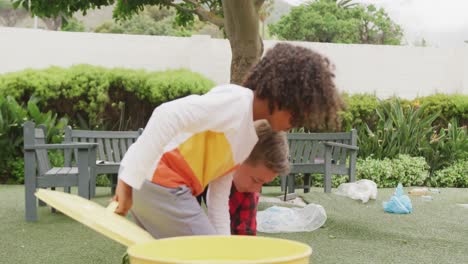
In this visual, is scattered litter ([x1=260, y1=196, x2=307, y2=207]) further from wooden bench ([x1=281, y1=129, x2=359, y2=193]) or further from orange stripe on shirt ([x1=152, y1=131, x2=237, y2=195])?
orange stripe on shirt ([x1=152, y1=131, x2=237, y2=195])

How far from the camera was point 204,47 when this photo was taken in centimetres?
1290

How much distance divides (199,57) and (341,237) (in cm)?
742

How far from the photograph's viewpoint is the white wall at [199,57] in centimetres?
1233

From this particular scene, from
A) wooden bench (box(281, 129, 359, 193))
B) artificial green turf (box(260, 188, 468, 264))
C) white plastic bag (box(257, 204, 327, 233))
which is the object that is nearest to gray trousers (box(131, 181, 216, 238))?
artificial green turf (box(260, 188, 468, 264))

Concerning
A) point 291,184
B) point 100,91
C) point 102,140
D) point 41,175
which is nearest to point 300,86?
point 41,175

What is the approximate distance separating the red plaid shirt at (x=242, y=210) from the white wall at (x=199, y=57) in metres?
8.33

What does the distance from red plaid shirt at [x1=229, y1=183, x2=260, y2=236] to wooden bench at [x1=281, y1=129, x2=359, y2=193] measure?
15.4 feet

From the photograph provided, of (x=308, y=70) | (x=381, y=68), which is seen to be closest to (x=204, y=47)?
(x=381, y=68)

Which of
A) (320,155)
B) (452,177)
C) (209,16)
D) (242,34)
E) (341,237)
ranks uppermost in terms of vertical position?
(209,16)

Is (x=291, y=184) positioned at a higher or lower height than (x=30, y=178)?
lower

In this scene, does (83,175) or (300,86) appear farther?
(83,175)

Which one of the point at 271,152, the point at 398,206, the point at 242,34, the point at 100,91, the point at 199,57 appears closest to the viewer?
the point at 271,152

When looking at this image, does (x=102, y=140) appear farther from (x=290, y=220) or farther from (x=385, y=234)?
(x=385, y=234)

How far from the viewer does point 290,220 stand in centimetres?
622
